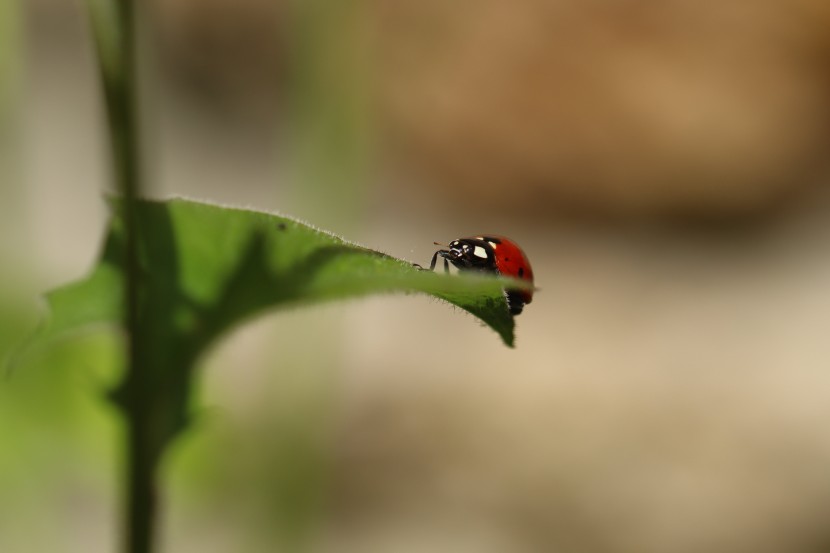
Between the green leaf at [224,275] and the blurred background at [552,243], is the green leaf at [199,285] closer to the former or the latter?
the green leaf at [224,275]

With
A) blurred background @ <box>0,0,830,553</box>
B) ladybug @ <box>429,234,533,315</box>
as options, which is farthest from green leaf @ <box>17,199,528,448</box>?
blurred background @ <box>0,0,830,553</box>

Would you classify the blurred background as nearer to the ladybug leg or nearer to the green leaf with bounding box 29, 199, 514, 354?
the ladybug leg

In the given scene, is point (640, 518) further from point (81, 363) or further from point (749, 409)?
point (81, 363)

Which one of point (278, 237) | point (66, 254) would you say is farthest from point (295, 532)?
point (66, 254)

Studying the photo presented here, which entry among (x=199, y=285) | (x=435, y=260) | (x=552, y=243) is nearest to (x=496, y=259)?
(x=435, y=260)

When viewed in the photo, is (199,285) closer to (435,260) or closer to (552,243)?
(435,260)

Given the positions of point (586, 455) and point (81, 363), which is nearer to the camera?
point (81, 363)
